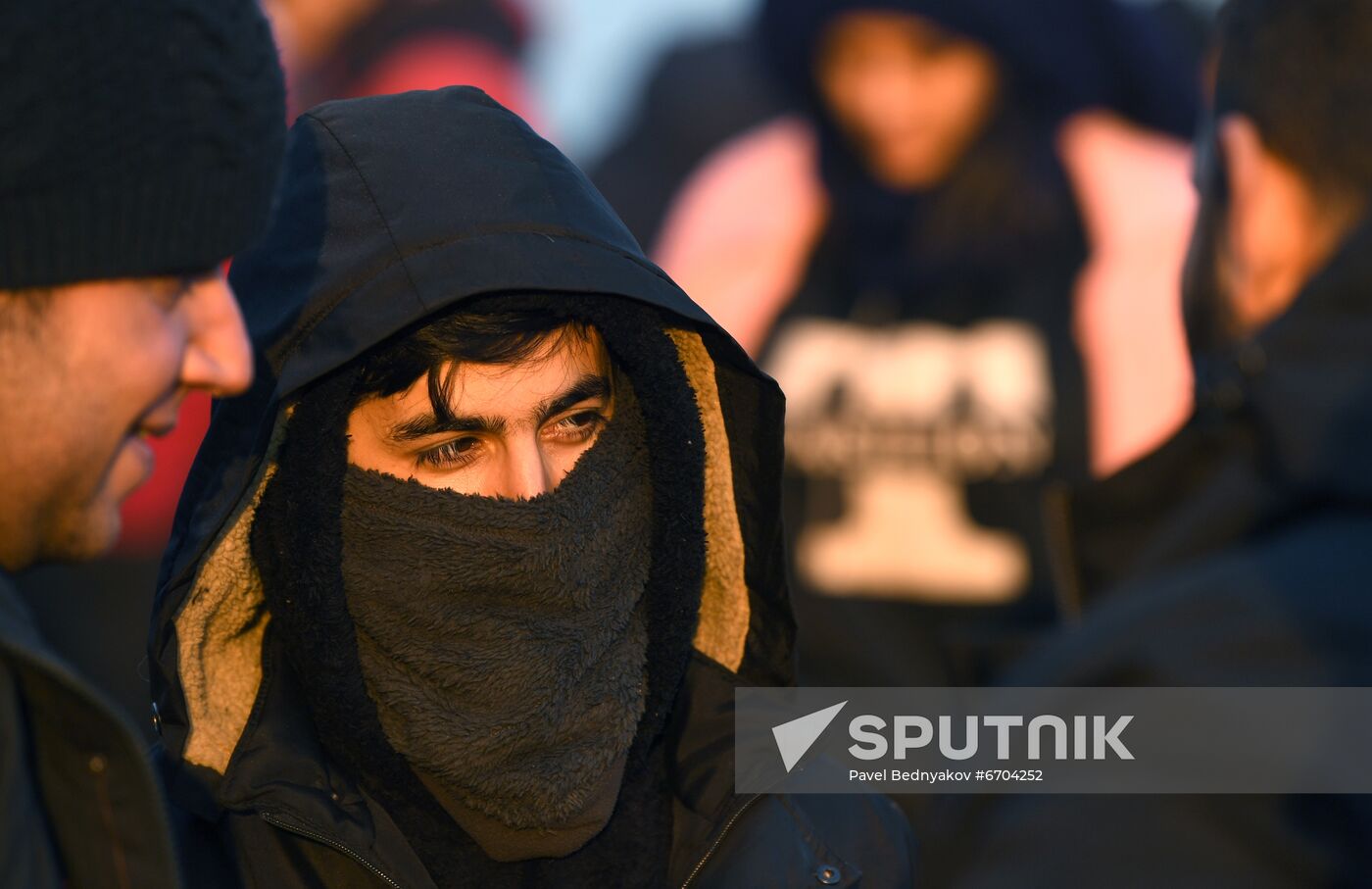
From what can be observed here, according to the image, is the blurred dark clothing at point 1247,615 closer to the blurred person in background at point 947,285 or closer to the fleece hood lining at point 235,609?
the fleece hood lining at point 235,609

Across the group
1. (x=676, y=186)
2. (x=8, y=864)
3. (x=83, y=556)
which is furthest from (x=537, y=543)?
(x=676, y=186)

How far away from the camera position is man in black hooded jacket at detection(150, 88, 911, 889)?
190cm

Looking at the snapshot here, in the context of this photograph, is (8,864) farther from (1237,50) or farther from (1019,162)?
(1019,162)

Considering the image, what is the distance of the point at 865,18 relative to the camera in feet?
14.9

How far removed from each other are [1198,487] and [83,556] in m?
1.70

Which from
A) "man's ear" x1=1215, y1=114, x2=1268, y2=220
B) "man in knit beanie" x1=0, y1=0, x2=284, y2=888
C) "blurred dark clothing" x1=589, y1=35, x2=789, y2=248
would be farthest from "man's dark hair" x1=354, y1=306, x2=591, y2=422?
"blurred dark clothing" x1=589, y1=35, x2=789, y2=248

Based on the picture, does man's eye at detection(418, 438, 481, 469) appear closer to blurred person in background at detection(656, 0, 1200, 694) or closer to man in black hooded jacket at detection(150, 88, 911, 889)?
man in black hooded jacket at detection(150, 88, 911, 889)

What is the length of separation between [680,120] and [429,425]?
534cm

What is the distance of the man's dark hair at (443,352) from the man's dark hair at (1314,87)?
1326mm

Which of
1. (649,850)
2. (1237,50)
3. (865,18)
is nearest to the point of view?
(649,850)

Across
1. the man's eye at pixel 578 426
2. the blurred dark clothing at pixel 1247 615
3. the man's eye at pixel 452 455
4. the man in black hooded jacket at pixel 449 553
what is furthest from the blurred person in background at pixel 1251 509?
the man's eye at pixel 452 455

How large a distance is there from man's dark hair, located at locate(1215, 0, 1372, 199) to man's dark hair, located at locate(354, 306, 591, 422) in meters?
1.33

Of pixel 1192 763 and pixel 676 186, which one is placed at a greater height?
pixel 1192 763

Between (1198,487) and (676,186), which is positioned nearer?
(1198,487)
